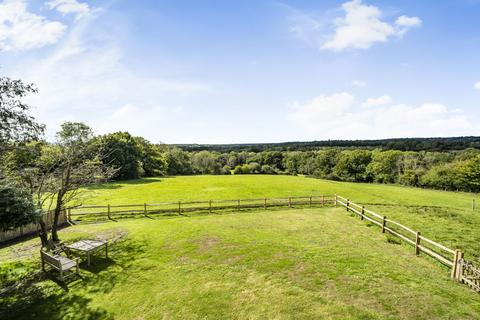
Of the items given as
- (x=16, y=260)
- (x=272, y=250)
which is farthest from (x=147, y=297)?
(x=16, y=260)

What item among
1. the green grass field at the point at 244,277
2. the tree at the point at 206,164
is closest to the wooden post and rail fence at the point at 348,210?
the green grass field at the point at 244,277

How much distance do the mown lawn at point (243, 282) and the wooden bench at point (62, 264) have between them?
0.43 m

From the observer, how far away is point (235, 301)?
314 inches

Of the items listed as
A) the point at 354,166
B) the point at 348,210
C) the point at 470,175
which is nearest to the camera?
the point at 348,210

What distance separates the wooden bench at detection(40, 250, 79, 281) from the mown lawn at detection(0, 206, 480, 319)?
429 mm

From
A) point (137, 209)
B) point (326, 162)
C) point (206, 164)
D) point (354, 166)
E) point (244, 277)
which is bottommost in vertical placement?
point (137, 209)

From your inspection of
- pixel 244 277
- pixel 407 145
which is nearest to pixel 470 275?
pixel 244 277

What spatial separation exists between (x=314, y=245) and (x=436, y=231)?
9857 millimetres

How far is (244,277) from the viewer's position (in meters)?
9.55

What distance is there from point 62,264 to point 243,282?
7078 millimetres

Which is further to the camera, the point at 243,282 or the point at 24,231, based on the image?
the point at 24,231

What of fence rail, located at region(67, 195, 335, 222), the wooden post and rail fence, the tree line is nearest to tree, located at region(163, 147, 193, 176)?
fence rail, located at region(67, 195, 335, 222)

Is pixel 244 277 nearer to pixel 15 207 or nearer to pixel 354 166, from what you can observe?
pixel 15 207

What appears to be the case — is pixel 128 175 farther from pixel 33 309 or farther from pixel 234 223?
pixel 33 309
